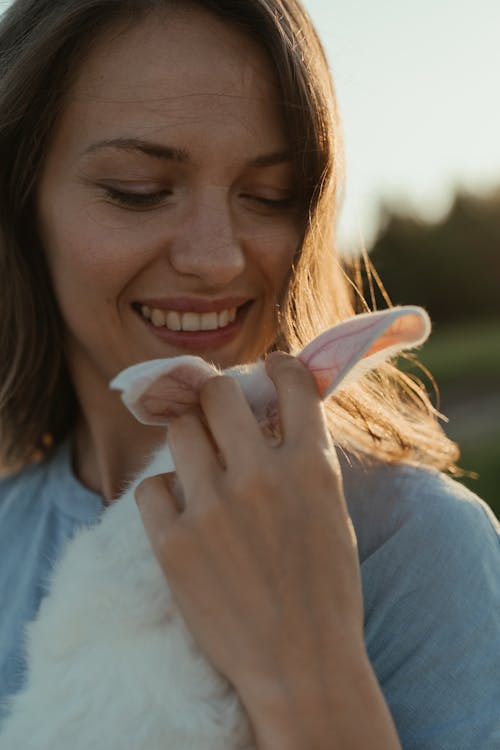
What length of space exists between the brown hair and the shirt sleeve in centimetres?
25

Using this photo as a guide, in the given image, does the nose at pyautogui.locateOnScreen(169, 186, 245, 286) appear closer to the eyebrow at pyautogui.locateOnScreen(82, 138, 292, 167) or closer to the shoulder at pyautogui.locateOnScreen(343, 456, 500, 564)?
the eyebrow at pyautogui.locateOnScreen(82, 138, 292, 167)

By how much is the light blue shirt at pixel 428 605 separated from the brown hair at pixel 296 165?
0.17 m

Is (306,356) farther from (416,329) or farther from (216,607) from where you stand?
(216,607)

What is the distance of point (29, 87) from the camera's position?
2066 mm

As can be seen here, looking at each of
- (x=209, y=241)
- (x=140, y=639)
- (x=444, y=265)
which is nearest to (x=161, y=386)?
(x=140, y=639)

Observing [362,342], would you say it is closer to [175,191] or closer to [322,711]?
[322,711]

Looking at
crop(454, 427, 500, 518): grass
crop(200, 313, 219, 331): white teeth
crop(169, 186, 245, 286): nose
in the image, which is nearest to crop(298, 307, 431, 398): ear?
crop(169, 186, 245, 286): nose

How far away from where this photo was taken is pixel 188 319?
1981 millimetres

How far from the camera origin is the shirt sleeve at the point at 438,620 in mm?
1484

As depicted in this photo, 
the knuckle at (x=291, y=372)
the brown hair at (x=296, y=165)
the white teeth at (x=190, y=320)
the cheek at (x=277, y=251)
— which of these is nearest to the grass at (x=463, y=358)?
the brown hair at (x=296, y=165)

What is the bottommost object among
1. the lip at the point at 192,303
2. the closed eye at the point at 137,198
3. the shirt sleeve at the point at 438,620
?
the shirt sleeve at the point at 438,620

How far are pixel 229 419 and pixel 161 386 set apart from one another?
113 mm

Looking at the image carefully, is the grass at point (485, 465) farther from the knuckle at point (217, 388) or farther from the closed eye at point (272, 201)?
the knuckle at point (217, 388)

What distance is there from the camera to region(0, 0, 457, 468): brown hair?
1.94 m
